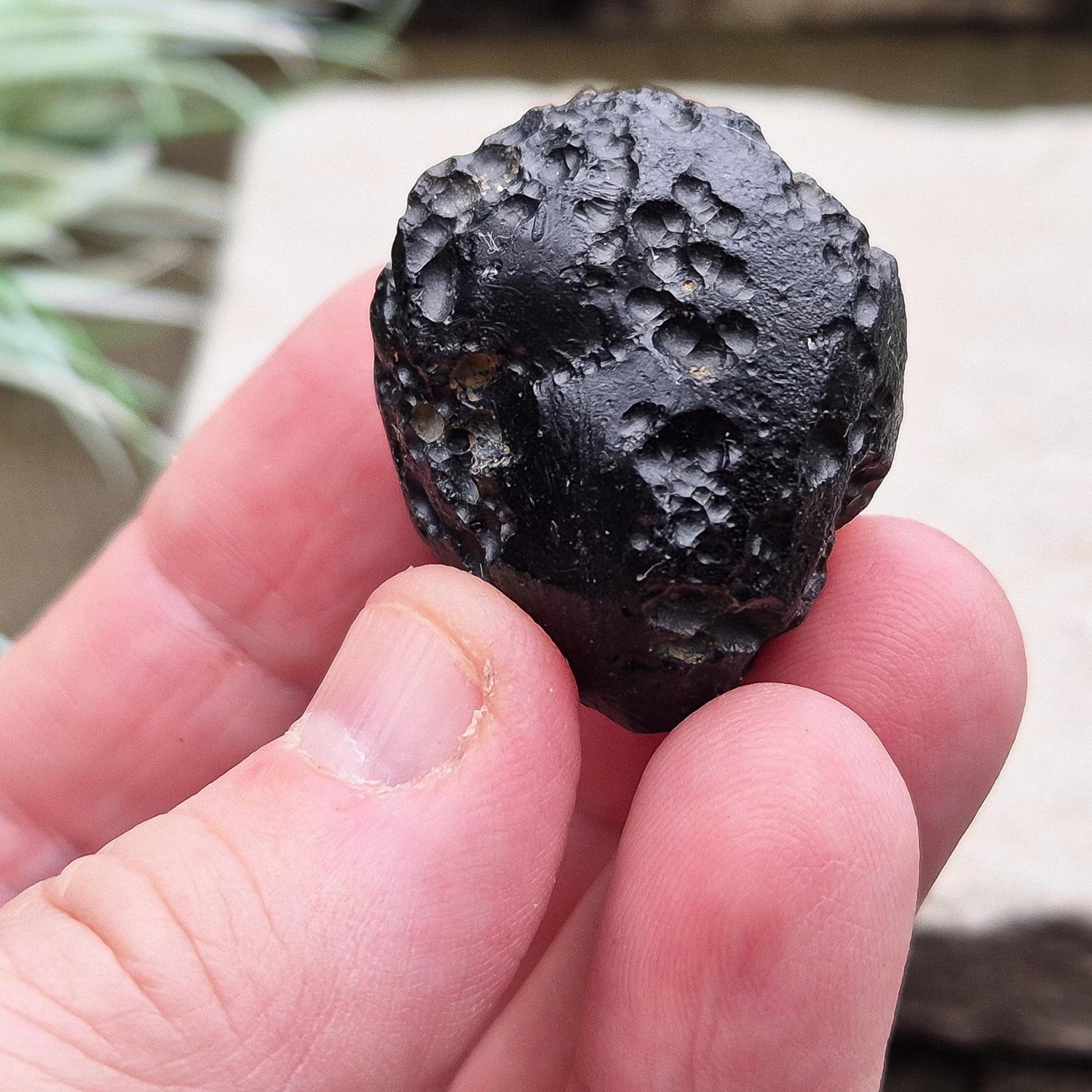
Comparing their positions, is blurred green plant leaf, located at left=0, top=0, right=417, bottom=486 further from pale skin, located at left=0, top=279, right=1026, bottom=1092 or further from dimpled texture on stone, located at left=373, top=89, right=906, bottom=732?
pale skin, located at left=0, top=279, right=1026, bottom=1092

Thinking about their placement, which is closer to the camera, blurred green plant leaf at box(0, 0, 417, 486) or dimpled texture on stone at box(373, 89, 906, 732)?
dimpled texture on stone at box(373, 89, 906, 732)

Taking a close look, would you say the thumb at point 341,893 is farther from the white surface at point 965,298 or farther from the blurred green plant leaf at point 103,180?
Answer: the blurred green plant leaf at point 103,180

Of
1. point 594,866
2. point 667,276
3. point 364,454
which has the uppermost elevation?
point 667,276

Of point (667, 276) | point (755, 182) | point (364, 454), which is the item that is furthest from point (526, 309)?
point (364, 454)

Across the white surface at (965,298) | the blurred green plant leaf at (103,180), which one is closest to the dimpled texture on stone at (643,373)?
the white surface at (965,298)

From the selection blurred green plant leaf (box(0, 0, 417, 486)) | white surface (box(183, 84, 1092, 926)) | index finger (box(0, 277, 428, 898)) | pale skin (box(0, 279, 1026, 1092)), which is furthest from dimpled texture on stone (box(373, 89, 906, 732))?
blurred green plant leaf (box(0, 0, 417, 486))

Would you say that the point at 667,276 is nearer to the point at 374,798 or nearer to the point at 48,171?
the point at 374,798

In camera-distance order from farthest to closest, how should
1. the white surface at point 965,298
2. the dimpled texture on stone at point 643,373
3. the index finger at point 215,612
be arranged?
the white surface at point 965,298
the index finger at point 215,612
the dimpled texture on stone at point 643,373
